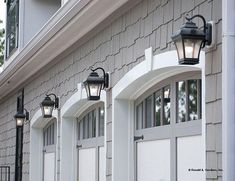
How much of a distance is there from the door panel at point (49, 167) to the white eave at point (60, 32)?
1.90 metres

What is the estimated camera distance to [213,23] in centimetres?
535

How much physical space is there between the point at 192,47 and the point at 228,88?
0.54 metres

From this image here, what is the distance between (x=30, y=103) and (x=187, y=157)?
8296 mm

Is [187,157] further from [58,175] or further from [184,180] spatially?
[58,175]

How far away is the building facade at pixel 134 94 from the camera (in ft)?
17.4

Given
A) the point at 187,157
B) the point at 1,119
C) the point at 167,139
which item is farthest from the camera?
the point at 1,119

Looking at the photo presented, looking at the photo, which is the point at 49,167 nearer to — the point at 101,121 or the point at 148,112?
the point at 101,121

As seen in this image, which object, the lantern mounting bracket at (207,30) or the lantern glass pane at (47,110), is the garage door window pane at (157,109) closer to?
the lantern mounting bracket at (207,30)

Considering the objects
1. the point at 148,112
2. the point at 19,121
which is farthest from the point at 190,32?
the point at 19,121

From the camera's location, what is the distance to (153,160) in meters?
7.22

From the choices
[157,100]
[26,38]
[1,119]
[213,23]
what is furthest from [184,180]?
[1,119]

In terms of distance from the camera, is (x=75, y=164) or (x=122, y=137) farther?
(x=75, y=164)

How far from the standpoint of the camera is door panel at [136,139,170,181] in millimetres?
6832

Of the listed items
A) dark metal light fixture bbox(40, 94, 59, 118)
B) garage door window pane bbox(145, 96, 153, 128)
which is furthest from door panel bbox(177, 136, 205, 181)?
dark metal light fixture bbox(40, 94, 59, 118)
